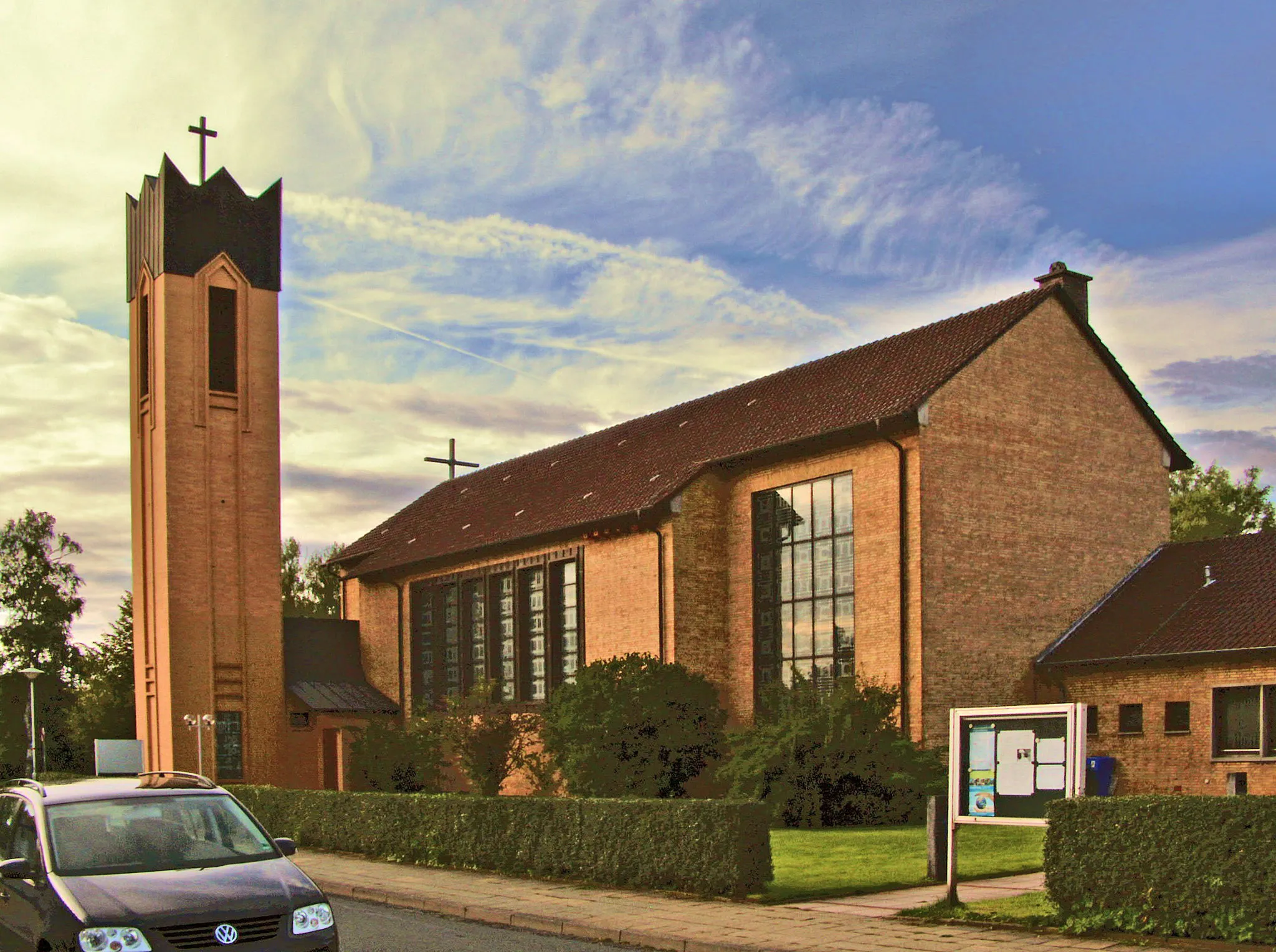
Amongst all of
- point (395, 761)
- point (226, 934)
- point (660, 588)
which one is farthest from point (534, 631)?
point (226, 934)

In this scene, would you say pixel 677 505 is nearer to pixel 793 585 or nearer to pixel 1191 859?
pixel 793 585

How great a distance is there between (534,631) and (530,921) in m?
23.7

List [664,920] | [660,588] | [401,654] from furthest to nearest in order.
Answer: [401,654]
[660,588]
[664,920]

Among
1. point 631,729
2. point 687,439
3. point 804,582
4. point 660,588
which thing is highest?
point 687,439

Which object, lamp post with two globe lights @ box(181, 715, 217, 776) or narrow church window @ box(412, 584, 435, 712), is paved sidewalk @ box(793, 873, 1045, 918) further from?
lamp post with two globe lights @ box(181, 715, 217, 776)

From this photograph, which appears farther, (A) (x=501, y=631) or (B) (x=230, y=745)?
(B) (x=230, y=745)

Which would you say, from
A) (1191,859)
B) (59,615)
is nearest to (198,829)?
(1191,859)

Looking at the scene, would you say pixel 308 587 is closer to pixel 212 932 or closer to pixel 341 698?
pixel 341 698

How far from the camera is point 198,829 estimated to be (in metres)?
10.8

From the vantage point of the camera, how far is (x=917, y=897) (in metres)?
15.5

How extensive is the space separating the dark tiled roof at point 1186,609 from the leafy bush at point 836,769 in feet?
15.0

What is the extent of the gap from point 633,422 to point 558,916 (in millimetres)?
29145

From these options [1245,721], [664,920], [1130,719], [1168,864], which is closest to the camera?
[1168,864]

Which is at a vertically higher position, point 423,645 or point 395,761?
point 423,645
